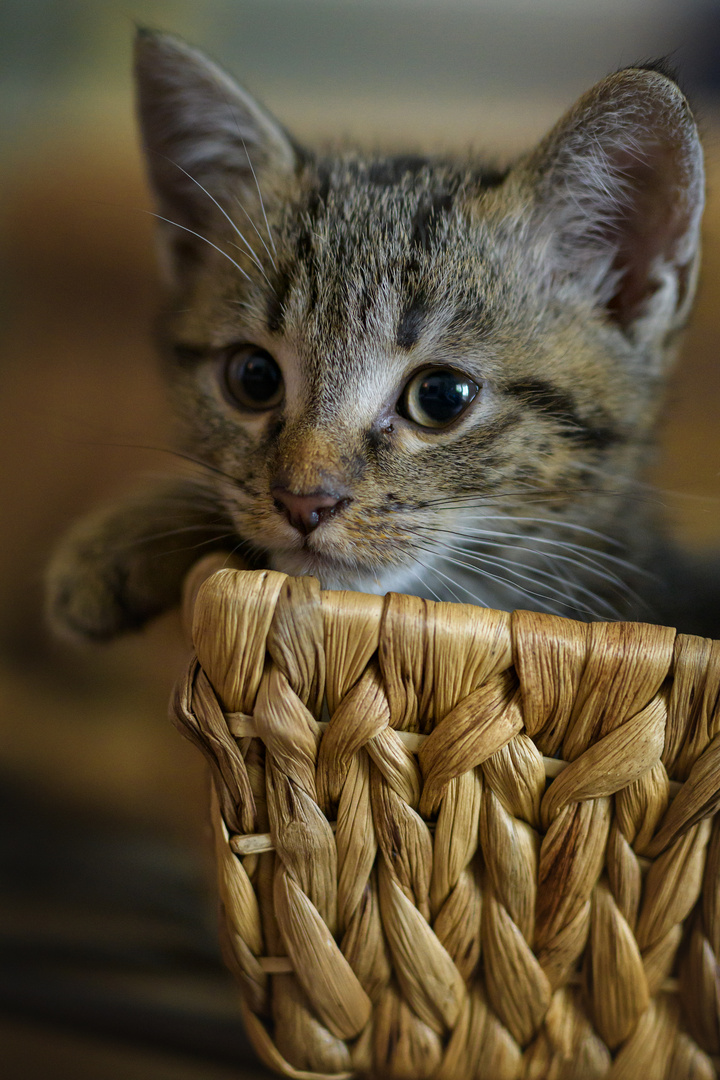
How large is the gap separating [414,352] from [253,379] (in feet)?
0.57

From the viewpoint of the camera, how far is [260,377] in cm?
72

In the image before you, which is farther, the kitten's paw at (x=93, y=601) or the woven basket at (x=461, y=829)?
the kitten's paw at (x=93, y=601)

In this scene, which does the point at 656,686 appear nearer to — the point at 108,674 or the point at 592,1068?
the point at 592,1068

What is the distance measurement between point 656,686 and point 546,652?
0.08m

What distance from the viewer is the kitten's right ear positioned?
73 centimetres

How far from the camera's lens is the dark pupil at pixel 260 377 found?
715 millimetres

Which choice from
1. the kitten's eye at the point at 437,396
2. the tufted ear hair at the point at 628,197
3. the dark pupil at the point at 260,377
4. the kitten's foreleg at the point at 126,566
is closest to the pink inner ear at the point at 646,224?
the tufted ear hair at the point at 628,197

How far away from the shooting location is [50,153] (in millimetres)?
1055

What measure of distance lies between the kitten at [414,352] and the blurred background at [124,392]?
76 mm

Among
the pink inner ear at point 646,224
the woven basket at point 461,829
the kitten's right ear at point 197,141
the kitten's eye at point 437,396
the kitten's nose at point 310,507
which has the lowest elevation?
the woven basket at point 461,829

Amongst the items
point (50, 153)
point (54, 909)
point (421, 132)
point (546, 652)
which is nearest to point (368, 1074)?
point (546, 652)

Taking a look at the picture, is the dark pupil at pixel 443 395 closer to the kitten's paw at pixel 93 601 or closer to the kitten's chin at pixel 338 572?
the kitten's chin at pixel 338 572

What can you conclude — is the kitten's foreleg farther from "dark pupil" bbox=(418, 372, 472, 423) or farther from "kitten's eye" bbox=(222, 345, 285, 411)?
"dark pupil" bbox=(418, 372, 472, 423)

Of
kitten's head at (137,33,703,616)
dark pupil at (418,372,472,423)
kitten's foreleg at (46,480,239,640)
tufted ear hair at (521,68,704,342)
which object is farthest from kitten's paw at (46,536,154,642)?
tufted ear hair at (521,68,704,342)
